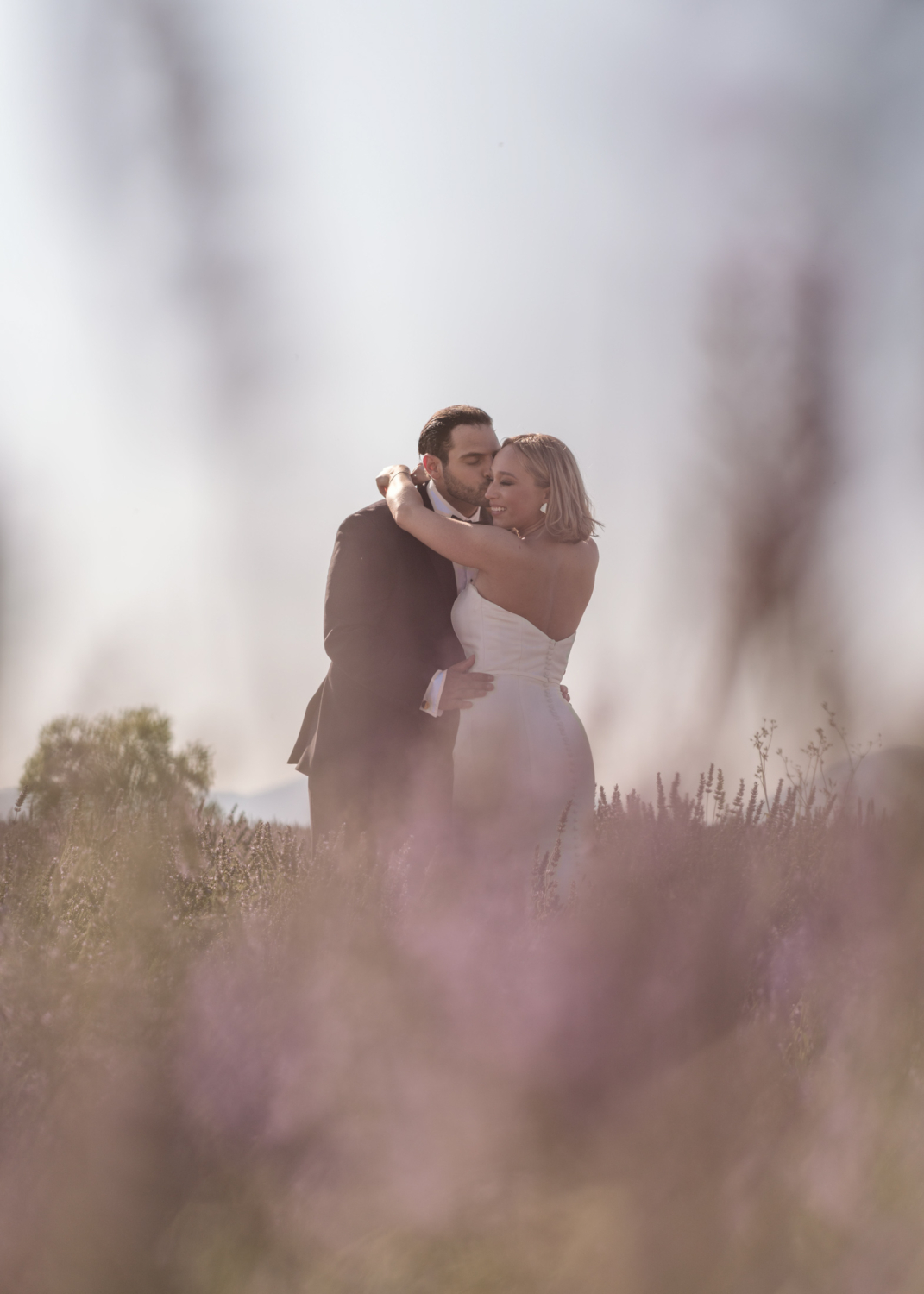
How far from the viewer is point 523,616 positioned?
3.59 meters

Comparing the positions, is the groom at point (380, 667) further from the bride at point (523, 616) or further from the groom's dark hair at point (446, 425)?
the groom's dark hair at point (446, 425)

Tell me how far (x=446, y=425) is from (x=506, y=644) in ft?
4.25

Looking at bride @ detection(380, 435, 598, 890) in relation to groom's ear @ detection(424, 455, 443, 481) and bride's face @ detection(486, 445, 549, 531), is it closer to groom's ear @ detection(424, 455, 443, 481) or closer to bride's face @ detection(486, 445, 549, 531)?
bride's face @ detection(486, 445, 549, 531)

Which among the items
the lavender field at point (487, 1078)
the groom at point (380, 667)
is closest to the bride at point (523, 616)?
the groom at point (380, 667)

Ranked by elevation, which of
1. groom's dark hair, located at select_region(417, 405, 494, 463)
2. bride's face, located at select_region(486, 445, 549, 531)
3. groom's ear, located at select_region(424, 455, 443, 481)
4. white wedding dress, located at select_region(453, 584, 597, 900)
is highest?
groom's dark hair, located at select_region(417, 405, 494, 463)

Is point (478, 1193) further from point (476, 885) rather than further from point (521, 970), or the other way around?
point (476, 885)

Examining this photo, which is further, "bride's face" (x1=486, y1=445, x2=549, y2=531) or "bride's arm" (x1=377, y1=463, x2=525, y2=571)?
"bride's face" (x1=486, y1=445, x2=549, y2=531)

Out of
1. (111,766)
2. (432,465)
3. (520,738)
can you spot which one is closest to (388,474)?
(432,465)

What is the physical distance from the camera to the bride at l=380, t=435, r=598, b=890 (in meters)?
3.30

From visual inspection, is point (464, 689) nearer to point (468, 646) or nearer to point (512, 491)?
point (468, 646)

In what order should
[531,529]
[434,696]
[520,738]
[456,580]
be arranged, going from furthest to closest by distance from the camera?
[456,580] < [531,529] < [434,696] < [520,738]

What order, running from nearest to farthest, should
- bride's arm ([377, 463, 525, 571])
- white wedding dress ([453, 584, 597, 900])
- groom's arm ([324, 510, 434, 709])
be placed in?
1. white wedding dress ([453, 584, 597, 900])
2. bride's arm ([377, 463, 525, 571])
3. groom's arm ([324, 510, 434, 709])

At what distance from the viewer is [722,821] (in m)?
1.19

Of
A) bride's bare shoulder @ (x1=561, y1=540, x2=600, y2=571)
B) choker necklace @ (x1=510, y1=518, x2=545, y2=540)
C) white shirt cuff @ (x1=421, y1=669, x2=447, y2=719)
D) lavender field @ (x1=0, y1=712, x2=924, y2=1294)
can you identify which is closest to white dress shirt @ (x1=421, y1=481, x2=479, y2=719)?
white shirt cuff @ (x1=421, y1=669, x2=447, y2=719)
